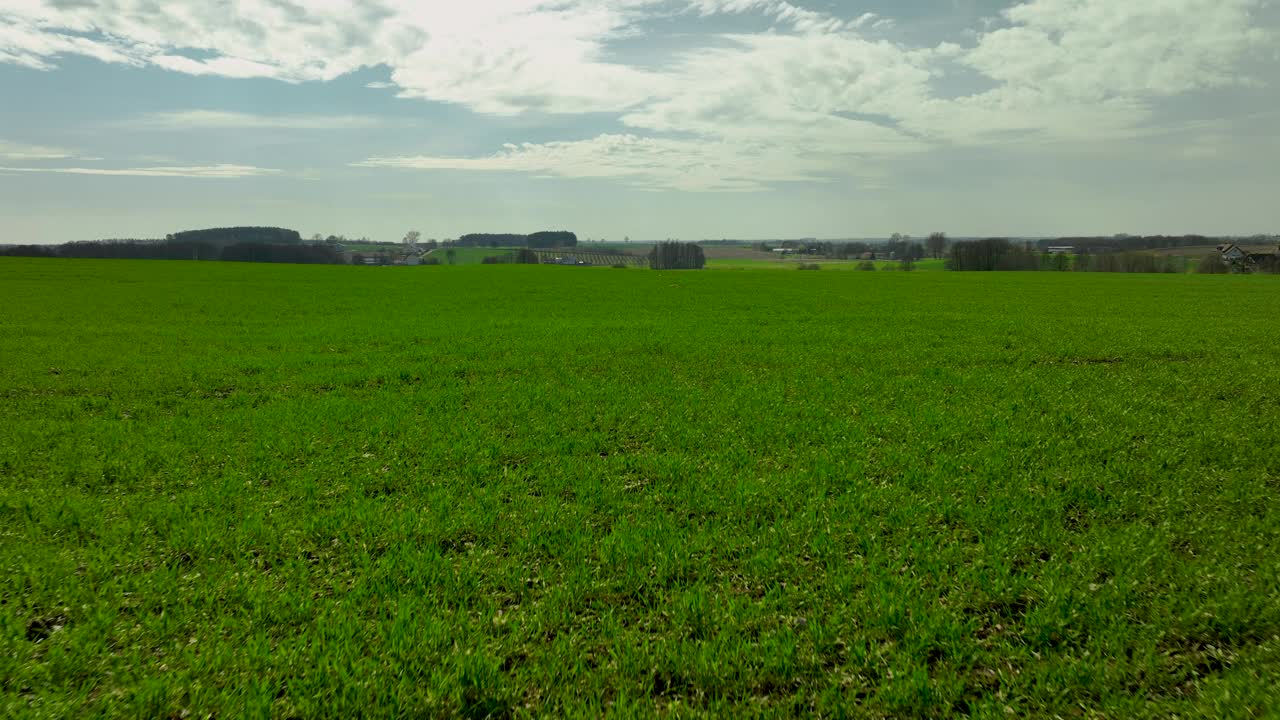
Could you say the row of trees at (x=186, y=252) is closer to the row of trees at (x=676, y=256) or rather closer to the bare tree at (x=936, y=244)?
the row of trees at (x=676, y=256)

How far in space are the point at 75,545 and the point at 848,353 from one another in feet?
64.2

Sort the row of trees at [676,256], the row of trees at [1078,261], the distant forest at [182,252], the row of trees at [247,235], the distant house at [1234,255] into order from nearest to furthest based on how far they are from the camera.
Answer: the row of trees at [1078,261]
the distant house at [1234,255]
the distant forest at [182,252]
the row of trees at [676,256]
the row of trees at [247,235]

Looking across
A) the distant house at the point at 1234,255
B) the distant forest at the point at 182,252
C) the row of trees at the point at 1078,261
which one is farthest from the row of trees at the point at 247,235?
the distant house at the point at 1234,255

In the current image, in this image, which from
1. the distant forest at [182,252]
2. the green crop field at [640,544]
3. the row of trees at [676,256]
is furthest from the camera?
the row of trees at [676,256]

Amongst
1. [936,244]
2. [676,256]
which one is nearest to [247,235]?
[676,256]

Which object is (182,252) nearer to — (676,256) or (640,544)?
(676,256)

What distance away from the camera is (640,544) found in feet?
24.0

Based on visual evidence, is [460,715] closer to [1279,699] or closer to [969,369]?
[1279,699]

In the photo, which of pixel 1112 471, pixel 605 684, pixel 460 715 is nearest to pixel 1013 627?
pixel 605 684

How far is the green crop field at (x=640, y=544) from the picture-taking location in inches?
201

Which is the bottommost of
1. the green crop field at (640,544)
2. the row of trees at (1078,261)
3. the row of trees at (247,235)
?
the green crop field at (640,544)

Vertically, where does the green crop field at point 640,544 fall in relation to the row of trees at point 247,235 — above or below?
below

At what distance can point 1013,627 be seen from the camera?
580 centimetres

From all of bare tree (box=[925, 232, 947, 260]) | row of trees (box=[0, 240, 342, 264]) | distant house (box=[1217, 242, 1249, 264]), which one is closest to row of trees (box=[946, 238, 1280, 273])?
distant house (box=[1217, 242, 1249, 264])
